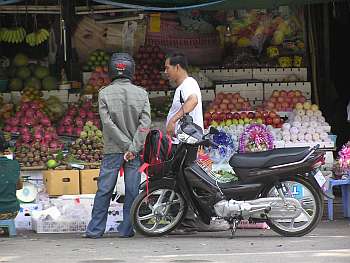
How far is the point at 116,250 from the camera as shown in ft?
27.2

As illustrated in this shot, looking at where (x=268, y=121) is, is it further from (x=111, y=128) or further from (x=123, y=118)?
(x=111, y=128)

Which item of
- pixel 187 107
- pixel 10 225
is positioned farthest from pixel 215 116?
pixel 10 225

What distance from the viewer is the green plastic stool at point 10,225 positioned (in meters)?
9.24

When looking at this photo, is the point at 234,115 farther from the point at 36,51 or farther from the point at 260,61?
the point at 36,51

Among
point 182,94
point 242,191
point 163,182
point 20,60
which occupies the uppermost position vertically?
point 20,60

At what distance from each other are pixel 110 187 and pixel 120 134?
58cm

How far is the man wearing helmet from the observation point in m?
8.75

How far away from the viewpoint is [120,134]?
28.6 ft

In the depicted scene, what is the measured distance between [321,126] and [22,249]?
4.29m

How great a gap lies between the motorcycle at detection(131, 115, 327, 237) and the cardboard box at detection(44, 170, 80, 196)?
121 centimetres

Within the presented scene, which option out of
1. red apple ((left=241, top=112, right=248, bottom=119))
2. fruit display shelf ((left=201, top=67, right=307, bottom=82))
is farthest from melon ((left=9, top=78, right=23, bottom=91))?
red apple ((left=241, top=112, right=248, bottom=119))

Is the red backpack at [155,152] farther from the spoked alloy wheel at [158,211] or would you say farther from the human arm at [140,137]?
the spoked alloy wheel at [158,211]

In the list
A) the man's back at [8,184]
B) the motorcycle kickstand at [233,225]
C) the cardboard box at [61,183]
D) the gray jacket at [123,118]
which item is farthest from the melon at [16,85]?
the motorcycle kickstand at [233,225]

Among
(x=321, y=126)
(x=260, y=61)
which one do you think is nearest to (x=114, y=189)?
(x=321, y=126)
